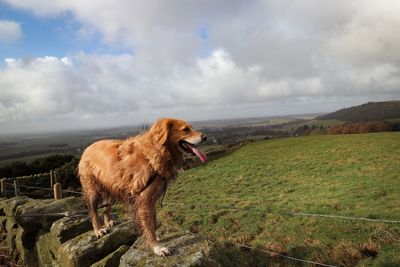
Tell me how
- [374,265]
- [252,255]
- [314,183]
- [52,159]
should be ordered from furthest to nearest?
[52,159] → [314,183] → [252,255] → [374,265]

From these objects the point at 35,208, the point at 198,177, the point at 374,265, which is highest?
the point at 35,208

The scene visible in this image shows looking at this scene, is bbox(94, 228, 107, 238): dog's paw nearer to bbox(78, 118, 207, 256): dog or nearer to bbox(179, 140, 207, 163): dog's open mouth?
bbox(78, 118, 207, 256): dog

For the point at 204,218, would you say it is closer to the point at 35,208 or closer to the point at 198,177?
the point at 35,208

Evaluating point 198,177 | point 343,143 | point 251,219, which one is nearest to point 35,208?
point 251,219

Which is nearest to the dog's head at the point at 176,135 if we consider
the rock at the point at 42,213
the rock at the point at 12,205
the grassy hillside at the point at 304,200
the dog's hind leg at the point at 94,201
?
the dog's hind leg at the point at 94,201

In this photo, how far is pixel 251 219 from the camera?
12320 millimetres

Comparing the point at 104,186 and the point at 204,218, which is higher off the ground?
the point at 104,186

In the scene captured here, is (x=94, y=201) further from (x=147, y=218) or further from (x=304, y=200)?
(x=304, y=200)

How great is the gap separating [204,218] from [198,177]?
14514mm

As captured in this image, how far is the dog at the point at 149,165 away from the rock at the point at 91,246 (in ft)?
3.57

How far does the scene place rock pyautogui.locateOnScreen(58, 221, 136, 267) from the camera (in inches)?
214

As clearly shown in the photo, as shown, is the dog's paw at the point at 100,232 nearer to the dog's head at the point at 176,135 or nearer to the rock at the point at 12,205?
the dog's head at the point at 176,135

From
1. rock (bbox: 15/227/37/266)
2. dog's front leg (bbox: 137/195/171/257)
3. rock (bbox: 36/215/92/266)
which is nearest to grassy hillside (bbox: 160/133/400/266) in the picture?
rock (bbox: 36/215/92/266)

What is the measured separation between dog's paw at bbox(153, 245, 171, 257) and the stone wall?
0.20 ft
